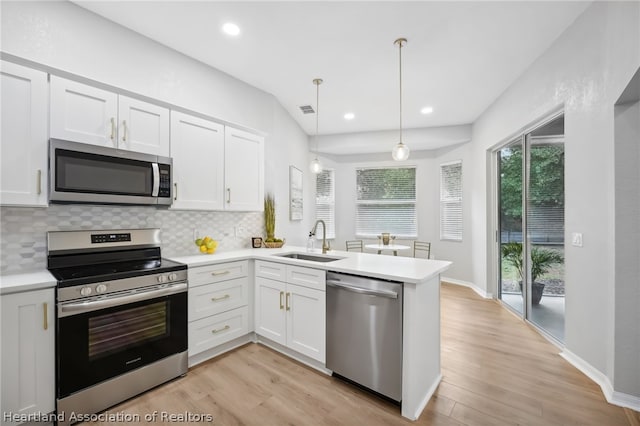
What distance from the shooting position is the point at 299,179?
499 cm

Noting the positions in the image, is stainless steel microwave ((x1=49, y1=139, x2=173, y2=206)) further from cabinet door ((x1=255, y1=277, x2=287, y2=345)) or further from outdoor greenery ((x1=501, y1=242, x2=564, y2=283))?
outdoor greenery ((x1=501, y1=242, x2=564, y2=283))

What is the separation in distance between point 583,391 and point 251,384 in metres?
2.55

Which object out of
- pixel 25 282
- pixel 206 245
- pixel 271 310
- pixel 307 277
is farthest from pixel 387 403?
pixel 25 282

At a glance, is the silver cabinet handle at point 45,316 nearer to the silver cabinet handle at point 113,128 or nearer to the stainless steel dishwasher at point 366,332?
the silver cabinet handle at point 113,128

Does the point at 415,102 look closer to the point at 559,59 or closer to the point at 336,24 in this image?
the point at 559,59

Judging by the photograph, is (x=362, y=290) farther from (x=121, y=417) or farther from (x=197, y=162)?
(x=197, y=162)

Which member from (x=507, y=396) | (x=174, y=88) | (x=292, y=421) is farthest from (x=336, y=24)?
(x=507, y=396)

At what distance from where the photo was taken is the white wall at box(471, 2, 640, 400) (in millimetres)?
1978

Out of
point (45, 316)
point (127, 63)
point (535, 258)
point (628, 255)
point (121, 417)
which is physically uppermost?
point (127, 63)

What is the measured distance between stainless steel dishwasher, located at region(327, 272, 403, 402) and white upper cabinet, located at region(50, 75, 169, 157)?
1990mm

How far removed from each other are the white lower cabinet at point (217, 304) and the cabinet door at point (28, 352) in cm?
89

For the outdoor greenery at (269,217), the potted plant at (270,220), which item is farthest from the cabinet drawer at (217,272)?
the outdoor greenery at (269,217)

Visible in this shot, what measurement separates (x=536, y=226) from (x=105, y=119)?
4478 millimetres

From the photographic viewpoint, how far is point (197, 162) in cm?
283
